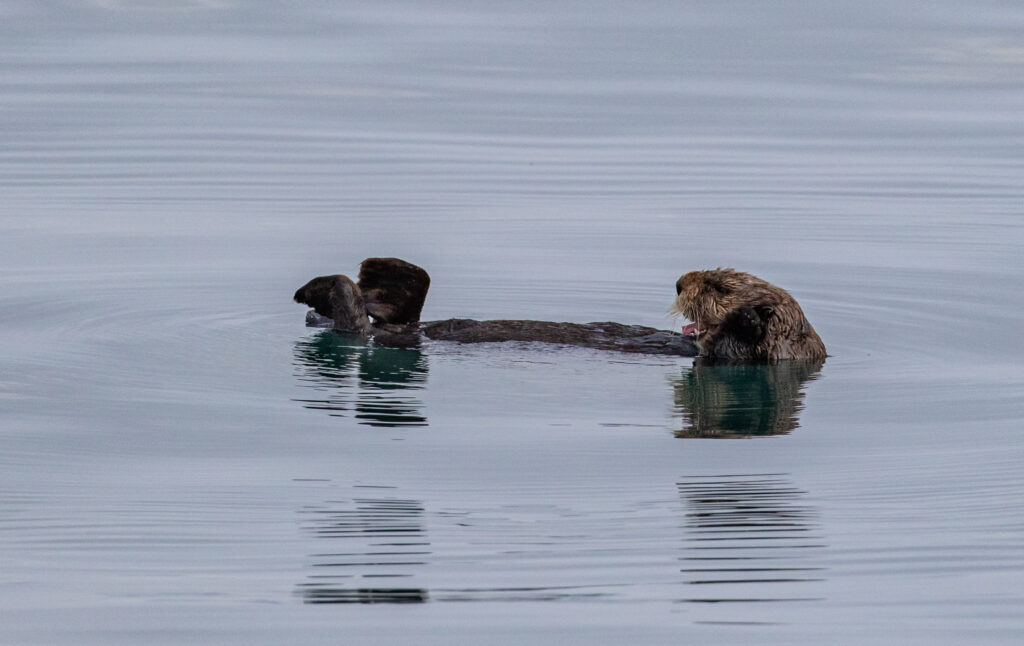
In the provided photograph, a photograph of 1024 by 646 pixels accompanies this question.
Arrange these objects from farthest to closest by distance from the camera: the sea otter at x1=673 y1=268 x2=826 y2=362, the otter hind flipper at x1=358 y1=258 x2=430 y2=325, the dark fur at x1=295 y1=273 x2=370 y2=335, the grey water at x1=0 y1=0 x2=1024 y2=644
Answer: the otter hind flipper at x1=358 y1=258 x2=430 y2=325
the dark fur at x1=295 y1=273 x2=370 y2=335
the sea otter at x1=673 y1=268 x2=826 y2=362
the grey water at x1=0 y1=0 x2=1024 y2=644

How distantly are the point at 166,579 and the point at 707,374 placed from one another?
4000 millimetres

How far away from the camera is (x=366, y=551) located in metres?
4.45

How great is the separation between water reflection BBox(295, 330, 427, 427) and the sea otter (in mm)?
1383

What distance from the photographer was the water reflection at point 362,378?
672cm

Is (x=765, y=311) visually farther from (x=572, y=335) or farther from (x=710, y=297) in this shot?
(x=572, y=335)

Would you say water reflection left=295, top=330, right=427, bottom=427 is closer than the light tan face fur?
Yes

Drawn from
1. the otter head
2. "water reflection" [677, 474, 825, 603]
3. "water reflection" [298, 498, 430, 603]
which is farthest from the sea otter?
"water reflection" [298, 498, 430, 603]

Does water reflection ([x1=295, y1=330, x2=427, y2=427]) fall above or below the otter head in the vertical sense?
below

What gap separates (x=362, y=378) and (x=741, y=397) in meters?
1.73

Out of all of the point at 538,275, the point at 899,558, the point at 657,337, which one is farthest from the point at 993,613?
the point at 538,275

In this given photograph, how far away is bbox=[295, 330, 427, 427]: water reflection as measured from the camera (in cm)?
672

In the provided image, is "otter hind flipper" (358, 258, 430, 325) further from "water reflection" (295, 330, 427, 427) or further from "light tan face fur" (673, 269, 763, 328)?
"light tan face fur" (673, 269, 763, 328)

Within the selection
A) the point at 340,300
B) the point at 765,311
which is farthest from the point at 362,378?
the point at 765,311

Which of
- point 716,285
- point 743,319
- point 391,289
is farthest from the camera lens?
point 391,289
